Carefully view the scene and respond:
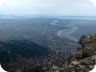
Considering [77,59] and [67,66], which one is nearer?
[67,66]

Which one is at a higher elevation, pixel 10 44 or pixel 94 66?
pixel 94 66

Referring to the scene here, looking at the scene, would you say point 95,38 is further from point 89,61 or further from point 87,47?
point 89,61

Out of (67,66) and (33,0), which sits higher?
(33,0)

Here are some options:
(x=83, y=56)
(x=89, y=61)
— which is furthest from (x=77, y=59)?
(x=89, y=61)

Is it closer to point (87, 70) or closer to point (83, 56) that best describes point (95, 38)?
point (83, 56)

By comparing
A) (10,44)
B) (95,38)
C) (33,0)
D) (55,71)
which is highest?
(33,0)

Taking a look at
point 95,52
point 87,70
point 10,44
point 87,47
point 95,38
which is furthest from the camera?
point 10,44

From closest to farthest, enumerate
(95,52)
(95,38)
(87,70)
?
(87,70) → (95,52) → (95,38)

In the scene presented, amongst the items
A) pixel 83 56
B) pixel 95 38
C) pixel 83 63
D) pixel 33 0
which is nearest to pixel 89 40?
pixel 95 38

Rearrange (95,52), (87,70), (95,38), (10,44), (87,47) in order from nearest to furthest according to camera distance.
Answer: (87,70) < (95,52) < (87,47) < (95,38) < (10,44)
